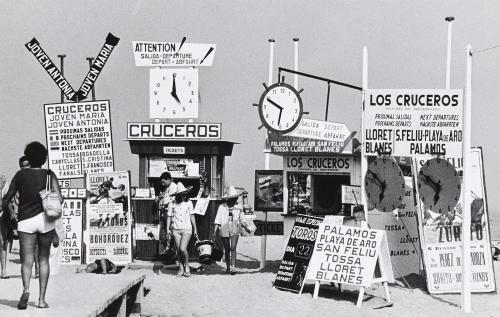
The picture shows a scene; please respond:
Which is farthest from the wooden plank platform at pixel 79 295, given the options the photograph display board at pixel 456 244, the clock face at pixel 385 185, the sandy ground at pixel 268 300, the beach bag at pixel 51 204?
the photograph display board at pixel 456 244

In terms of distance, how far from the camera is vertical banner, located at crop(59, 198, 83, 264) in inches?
672

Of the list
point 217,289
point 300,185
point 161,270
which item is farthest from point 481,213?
point 161,270

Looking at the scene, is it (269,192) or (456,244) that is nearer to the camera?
(456,244)

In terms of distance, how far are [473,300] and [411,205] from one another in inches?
107

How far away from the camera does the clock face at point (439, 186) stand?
1457 centimetres

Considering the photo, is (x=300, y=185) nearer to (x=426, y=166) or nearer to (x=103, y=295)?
(x=426, y=166)

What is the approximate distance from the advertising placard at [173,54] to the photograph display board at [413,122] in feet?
17.6

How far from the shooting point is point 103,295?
10.8m

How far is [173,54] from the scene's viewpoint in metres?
19.7

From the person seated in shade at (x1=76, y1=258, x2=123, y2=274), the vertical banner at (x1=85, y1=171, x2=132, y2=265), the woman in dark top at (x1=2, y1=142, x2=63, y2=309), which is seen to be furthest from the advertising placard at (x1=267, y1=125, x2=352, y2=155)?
the woman in dark top at (x1=2, y1=142, x2=63, y2=309)

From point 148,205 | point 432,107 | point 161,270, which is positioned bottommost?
point 161,270

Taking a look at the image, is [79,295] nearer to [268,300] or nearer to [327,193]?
[268,300]

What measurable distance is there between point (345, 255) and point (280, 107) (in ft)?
11.1

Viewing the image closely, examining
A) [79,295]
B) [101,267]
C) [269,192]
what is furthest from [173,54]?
[79,295]
